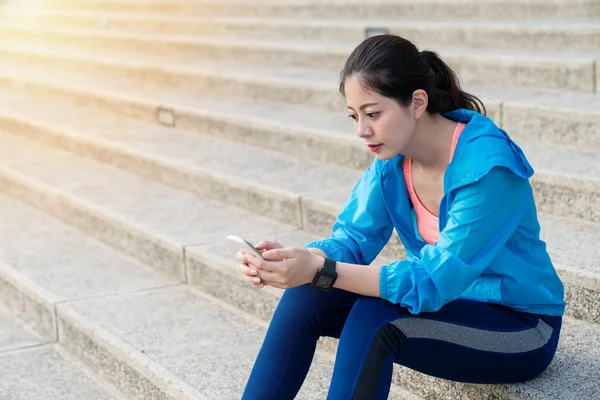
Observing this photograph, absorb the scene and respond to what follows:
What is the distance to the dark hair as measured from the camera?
2.23 m

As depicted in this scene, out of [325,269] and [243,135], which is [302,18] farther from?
[325,269]

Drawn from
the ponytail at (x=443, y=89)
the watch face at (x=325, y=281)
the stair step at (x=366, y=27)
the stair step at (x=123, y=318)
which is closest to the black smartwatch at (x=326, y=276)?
the watch face at (x=325, y=281)

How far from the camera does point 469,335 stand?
2.24 meters

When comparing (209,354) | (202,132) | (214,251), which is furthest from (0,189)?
(209,354)

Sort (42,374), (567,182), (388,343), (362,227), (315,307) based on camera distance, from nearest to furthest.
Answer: (388,343), (315,307), (362,227), (567,182), (42,374)

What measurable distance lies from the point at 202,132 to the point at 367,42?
324 centimetres

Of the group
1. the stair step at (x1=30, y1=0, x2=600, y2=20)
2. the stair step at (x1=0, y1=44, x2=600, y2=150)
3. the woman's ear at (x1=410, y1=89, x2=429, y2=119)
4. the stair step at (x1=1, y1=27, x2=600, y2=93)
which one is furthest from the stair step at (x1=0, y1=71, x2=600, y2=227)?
the stair step at (x1=30, y1=0, x2=600, y2=20)

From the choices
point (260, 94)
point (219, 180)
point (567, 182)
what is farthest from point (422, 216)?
point (260, 94)

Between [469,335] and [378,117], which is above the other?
[378,117]

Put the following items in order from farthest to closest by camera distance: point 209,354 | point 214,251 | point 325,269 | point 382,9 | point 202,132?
point 382,9 < point 202,132 < point 214,251 < point 209,354 < point 325,269

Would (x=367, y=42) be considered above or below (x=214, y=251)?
above

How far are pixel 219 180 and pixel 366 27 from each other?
1932 millimetres

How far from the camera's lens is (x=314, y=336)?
2461 millimetres

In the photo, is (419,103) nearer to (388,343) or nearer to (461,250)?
(461,250)
